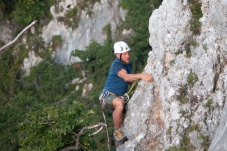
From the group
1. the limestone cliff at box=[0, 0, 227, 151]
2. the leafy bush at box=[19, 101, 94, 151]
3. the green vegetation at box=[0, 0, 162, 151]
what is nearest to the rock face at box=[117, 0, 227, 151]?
the limestone cliff at box=[0, 0, 227, 151]

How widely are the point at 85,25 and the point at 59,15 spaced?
0.96 metres

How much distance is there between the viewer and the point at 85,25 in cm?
2148

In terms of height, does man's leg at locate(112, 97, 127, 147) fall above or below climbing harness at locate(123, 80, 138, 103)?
below

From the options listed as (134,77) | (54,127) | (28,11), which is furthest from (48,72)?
Result: (134,77)

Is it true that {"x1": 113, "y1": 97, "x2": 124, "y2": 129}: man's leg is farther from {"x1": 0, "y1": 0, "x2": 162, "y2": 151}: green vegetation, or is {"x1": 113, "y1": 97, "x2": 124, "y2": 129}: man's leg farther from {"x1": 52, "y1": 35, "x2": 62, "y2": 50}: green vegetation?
{"x1": 52, "y1": 35, "x2": 62, "y2": 50}: green vegetation

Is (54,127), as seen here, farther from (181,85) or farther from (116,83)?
(181,85)

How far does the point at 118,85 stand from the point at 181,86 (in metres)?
1.23

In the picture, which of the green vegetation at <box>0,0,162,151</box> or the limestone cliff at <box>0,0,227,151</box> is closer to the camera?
the limestone cliff at <box>0,0,227,151</box>

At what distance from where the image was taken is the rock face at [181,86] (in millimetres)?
10594

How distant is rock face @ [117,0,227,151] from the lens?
1059 cm

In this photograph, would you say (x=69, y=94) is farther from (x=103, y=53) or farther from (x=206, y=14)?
(x=206, y=14)

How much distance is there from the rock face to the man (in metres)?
0.14

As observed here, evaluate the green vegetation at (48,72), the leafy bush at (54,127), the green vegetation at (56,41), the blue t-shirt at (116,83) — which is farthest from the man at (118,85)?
the green vegetation at (56,41)

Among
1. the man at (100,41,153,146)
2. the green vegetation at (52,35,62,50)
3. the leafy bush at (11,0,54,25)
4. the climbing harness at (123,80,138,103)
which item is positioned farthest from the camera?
the green vegetation at (52,35,62,50)
